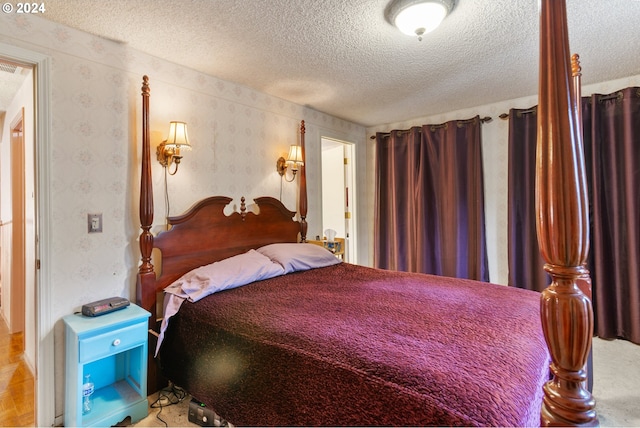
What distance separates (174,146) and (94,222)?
0.73m

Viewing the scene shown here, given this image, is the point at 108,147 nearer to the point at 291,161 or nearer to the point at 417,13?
the point at 291,161

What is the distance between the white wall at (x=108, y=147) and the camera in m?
1.87

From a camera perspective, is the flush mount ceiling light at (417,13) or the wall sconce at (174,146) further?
the wall sconce at (174,146)

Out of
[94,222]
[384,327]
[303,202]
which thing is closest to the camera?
[384,327]

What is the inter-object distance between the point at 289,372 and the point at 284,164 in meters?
2.29

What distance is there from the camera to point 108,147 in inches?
82.0

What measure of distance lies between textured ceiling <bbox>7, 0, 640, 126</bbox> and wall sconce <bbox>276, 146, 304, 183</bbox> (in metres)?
0.57

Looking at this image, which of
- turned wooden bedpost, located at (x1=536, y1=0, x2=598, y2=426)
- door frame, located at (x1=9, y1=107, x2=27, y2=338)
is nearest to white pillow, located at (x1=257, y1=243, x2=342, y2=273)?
turned wooden bedpost, located at (x1=536, y1=0, x2=598, y2=426)

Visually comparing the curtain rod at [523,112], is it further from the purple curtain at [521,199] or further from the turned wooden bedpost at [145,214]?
the turned wooden bedpost at [145,214]

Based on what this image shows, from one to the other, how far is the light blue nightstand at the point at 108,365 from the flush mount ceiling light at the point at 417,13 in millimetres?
2343

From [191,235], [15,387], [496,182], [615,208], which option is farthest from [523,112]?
[15,387]

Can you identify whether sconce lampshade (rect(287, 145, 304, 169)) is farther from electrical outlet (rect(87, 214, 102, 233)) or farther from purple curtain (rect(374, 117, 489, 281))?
electrical outlet (rect(87, 214, 102, 233))

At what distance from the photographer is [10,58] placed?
1.74m

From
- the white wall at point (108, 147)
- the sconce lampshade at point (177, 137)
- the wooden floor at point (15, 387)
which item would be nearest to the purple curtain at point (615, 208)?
the white wall at point (108, 147)
